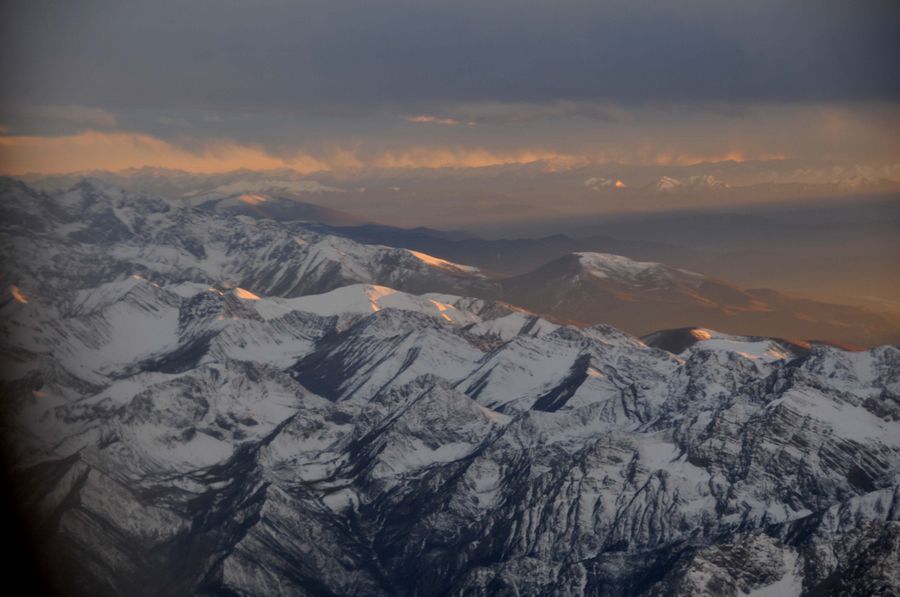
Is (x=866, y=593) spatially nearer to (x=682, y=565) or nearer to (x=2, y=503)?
(x=682, y=565)

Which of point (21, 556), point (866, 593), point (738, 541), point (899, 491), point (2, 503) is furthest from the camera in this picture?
point (899, 491)

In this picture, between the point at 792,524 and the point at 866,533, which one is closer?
the point at 866,533

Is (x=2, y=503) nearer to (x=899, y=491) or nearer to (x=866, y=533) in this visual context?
(x=866, y=533)

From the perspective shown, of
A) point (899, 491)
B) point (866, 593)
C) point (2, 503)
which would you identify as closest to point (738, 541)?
point (866, 593)

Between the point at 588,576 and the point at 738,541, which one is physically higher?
the point at 738,541

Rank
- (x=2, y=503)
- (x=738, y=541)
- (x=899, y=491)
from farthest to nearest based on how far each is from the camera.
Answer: (x=899, y=491), (x=738, y=541), (x=2, y=503)

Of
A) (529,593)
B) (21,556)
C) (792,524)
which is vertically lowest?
(529,593)

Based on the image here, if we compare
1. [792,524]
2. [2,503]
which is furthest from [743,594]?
[2,503]

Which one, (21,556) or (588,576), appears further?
(588,576)

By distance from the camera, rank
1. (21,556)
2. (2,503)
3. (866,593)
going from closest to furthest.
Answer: (21,556) → (2,503) → (866,593)
